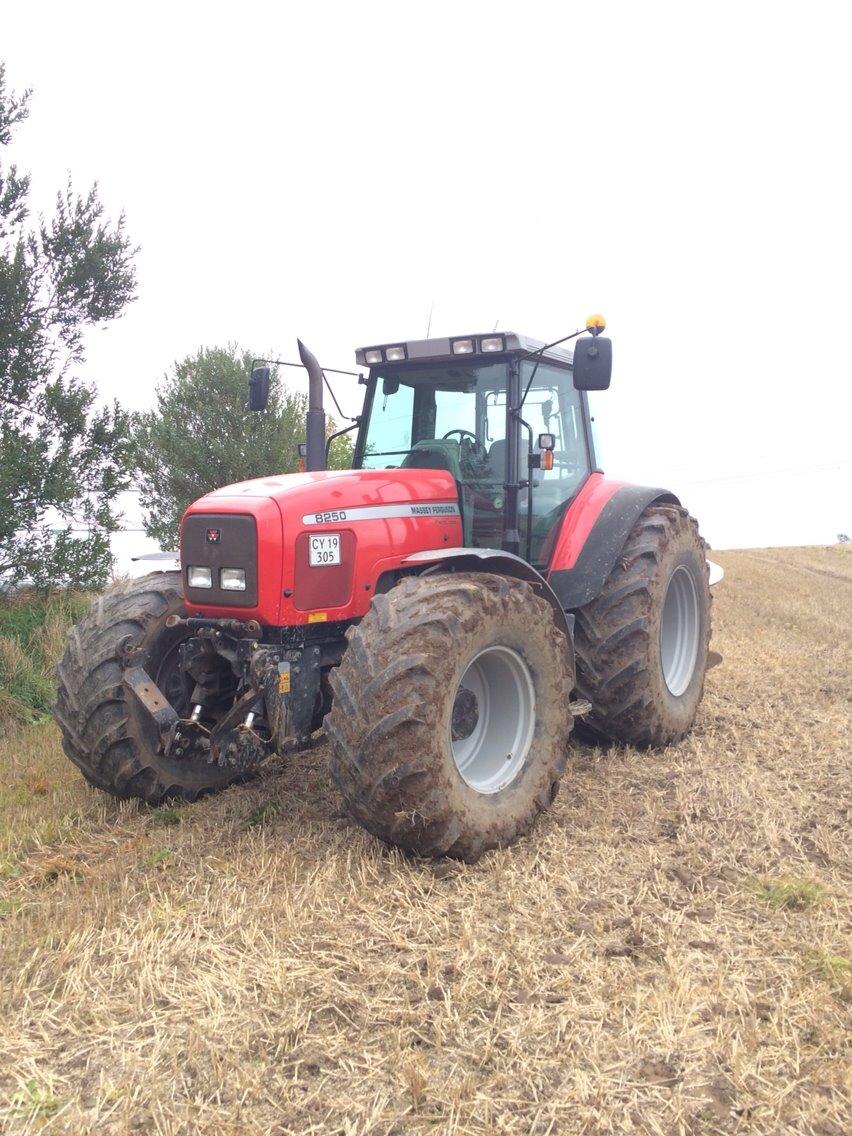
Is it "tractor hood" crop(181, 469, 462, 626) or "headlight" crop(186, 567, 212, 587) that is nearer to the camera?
"tractor hood" crop(181, 469, 462, 626)

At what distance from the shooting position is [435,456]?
552cm

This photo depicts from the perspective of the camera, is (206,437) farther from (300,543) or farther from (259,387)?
(300,543)

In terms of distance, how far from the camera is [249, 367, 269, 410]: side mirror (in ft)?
19.0

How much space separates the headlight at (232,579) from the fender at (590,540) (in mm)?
1810

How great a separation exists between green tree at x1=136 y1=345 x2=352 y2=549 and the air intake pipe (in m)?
10.8

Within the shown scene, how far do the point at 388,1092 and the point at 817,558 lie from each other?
82.3 ft

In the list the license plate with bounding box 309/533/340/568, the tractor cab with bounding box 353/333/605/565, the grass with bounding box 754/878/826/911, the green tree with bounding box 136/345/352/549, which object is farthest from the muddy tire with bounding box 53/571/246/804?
the green tree with bounding box 136/345/352/549

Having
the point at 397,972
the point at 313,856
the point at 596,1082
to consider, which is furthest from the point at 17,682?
the point at 596,1082

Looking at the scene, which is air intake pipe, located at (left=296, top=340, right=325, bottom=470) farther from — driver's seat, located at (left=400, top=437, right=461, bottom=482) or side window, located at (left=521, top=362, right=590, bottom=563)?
side window, located at (left=521, top=362, right=590, bottom=563)

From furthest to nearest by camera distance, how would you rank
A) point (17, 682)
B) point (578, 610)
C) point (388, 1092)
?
point (17, 682), point (578, 610), point (388, 1092)

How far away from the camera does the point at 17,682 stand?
852cm

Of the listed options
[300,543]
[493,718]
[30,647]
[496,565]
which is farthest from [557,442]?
[30,647]

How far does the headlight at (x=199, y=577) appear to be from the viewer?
466cm

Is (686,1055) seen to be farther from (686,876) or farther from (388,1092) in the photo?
(686,876)
